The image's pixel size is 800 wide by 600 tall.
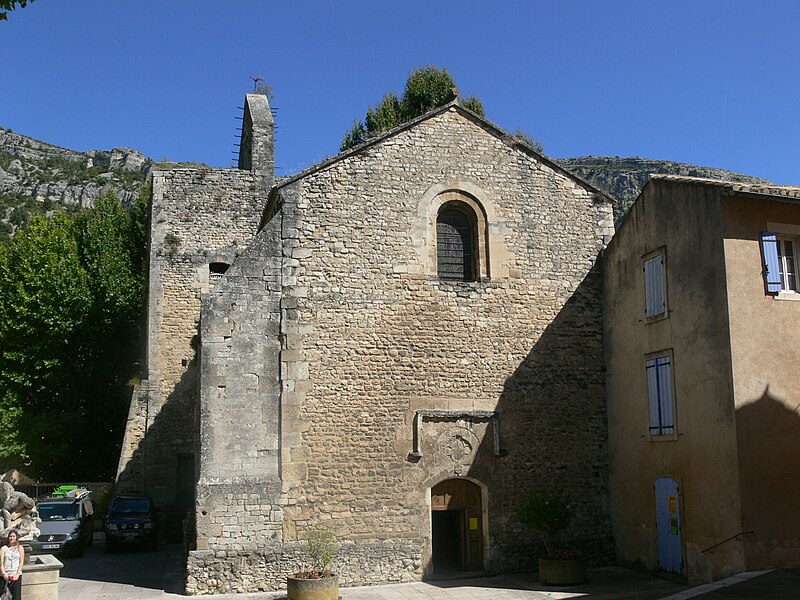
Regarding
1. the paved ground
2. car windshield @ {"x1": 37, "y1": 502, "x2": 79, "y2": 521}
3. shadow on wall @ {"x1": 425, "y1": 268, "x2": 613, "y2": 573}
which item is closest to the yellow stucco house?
the paved ground

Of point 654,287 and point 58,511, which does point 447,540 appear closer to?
point 654,287

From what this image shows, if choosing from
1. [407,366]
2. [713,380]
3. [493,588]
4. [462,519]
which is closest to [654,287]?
[713,380]

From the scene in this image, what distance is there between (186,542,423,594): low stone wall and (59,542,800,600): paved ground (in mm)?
209

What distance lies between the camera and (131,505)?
2031 cm

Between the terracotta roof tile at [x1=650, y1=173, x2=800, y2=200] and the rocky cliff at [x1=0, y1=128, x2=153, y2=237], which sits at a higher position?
the rocky cliff at [x1=0, y1=128, x2=153, y2=237]

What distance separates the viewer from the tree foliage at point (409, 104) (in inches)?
1227

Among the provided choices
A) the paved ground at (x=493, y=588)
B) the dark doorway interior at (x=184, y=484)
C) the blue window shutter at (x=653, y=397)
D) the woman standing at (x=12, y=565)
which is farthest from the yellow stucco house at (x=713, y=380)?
the dark doorway interior at (x=184, y=484)

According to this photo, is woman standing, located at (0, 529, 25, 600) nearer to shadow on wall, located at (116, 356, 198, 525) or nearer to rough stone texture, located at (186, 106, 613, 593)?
rough stone texture, located at (186, 106, 613, 593)

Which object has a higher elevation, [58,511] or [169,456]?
[169,456]

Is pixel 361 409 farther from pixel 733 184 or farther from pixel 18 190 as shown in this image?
pixel 18 190

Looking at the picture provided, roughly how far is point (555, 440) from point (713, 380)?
3834 mm

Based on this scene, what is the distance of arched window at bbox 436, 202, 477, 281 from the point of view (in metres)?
15.7

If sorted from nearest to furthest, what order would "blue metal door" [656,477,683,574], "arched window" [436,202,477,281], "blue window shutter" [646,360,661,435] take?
"blue metal door" [656,477,683,574] < "blue window shutter" [646,360,661,435] < "arched window" [436,202,477,281]

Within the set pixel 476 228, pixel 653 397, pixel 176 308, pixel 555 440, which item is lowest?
pixel 555 440
